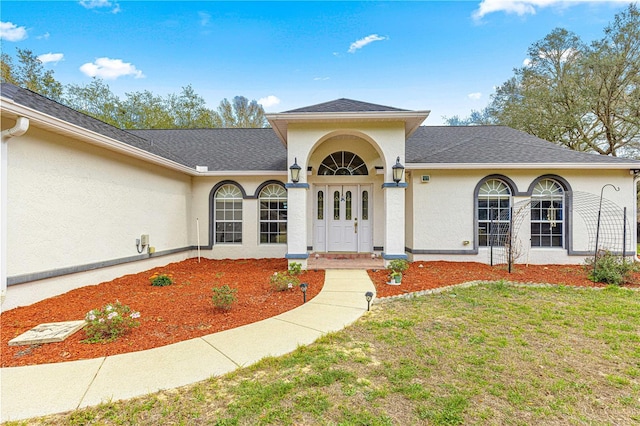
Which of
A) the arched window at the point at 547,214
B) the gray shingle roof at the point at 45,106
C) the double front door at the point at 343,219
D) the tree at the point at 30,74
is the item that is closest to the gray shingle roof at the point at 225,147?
the double front door at the point at 343,219

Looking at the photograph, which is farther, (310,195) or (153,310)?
(310,195)

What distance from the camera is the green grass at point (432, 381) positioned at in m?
2.29

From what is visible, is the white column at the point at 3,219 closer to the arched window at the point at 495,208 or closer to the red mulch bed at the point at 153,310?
the red mulch bed at the point at 153,310

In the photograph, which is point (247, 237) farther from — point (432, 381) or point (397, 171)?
point (432, 381)

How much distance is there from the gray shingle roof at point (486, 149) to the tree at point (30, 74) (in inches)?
1006

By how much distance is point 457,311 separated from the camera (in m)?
4.72

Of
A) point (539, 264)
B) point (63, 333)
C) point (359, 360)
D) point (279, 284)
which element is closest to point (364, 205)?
point (279, 284)

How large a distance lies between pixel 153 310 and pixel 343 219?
20.2 feet

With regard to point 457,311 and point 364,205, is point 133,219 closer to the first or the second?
point 364,205

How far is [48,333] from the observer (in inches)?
144

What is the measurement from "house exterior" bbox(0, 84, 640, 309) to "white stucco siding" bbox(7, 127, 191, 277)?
0.09 ft

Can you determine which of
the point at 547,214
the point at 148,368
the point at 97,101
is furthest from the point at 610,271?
the point at 97,101

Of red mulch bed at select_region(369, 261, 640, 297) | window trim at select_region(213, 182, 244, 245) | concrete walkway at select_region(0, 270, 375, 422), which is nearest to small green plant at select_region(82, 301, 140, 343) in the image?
concrete walkway at select_region(0, 270, 375, 422)

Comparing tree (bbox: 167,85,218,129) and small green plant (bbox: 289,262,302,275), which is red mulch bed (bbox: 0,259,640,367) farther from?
tree (bbox: 167,85,218,129)
